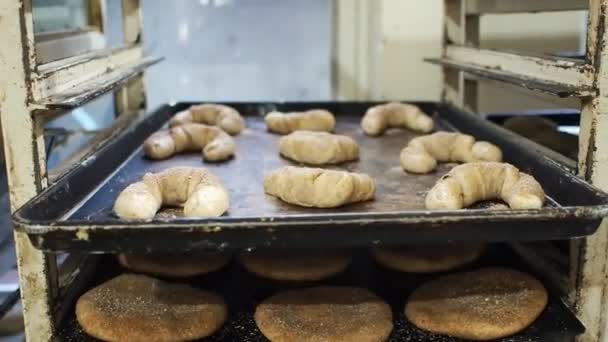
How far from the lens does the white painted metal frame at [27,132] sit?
2.93 ft

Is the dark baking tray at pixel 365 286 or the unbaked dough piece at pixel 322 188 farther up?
the unbaked dough piece at pixel 322 188

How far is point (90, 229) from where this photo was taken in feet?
2.61

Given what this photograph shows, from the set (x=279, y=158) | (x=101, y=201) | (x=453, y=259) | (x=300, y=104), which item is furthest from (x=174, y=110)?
(x=453, y=259)

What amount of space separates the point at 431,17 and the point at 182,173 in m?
1.35

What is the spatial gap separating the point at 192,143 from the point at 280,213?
1.69 ft

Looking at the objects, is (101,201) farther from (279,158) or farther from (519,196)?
(519,196)

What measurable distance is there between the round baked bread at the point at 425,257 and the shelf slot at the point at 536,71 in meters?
0.35

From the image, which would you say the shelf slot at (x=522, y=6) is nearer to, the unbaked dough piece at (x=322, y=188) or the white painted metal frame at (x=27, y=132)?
the unbaked dough piece at (x=322, y=188)

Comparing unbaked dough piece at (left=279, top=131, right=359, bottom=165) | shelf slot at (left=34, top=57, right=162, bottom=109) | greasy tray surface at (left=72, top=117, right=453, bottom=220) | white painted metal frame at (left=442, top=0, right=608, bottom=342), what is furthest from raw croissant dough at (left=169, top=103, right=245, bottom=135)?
white painted metal frame at (left=442, top=0, right=608, bottom=342)

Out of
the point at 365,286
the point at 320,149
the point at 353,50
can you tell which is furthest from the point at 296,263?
the point at 353,50

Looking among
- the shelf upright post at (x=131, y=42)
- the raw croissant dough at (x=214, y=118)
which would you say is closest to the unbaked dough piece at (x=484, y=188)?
the raw croissant dough at (x=214, y=118)

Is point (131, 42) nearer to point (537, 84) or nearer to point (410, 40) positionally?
point (410, 40)

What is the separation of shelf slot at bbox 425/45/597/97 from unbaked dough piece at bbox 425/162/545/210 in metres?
0.14

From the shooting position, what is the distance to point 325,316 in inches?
41.3
